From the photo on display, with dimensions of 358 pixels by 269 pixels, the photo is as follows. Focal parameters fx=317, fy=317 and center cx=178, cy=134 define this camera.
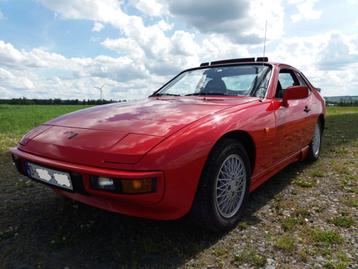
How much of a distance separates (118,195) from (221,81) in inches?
77.7

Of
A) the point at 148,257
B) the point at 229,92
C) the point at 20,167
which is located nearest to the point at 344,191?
the point at 229,92

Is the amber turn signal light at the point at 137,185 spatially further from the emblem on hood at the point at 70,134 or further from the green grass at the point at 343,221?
the green grass at the point at 343,221

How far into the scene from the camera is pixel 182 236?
240 centimetres

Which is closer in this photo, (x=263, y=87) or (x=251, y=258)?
(x=251, y=258)

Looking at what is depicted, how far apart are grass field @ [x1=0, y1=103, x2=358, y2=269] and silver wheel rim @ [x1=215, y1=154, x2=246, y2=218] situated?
0.19 m

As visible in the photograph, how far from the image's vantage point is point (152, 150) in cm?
190

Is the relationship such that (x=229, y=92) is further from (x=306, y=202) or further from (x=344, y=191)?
(x=344, y=191)

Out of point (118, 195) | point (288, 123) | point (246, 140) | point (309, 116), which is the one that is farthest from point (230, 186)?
point (309, 116)

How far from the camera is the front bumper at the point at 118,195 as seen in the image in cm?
185

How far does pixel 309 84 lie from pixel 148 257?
3611 millimetres

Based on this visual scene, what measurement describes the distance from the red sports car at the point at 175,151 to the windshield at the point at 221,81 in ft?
0.06

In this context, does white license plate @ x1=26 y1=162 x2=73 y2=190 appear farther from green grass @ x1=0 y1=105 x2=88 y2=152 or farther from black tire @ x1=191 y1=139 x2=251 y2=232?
green grass @ x1=0 y1=105 x2=88 y2=152

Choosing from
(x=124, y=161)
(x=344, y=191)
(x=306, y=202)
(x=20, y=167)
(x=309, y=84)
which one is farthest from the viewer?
(x=309, y=84)

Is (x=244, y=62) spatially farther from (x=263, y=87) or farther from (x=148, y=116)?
(x=148, y=116)
